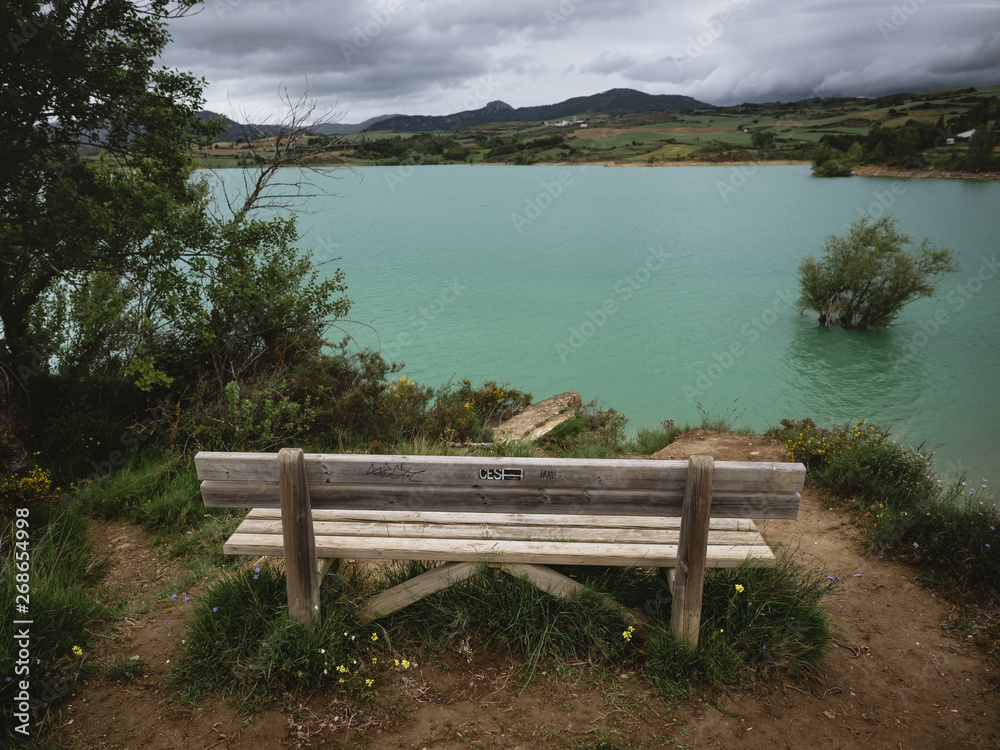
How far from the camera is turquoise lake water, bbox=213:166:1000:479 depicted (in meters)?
14.4

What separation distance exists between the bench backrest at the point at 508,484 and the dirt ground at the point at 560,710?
98 centimetres

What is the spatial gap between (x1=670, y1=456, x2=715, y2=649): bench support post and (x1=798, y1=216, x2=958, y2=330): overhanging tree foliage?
58.4 ft

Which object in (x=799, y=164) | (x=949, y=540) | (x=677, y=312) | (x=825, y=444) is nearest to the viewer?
(x=949, y=540)

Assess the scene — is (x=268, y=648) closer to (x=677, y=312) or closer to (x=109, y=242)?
(x=109, y=242)

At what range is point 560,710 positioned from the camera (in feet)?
9.57

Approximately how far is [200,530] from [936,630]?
5269 millimetres

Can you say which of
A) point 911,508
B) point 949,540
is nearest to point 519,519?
point 949,540

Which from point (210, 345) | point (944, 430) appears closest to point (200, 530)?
point (210, 345)

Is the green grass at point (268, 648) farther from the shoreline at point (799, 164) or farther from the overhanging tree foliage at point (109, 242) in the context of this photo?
the shoreline at point (799, 164)

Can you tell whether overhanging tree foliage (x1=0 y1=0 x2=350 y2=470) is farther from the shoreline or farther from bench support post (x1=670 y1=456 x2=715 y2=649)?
the shoreline

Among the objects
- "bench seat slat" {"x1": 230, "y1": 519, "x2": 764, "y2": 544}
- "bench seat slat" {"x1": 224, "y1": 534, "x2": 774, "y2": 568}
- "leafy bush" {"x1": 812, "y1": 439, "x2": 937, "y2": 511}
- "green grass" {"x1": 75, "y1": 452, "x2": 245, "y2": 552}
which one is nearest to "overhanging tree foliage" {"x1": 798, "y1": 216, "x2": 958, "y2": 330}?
"leafy bush" {"x1": 812, "y1": 439, "x2": 937, "y2": 511}

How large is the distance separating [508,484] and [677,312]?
20382mm

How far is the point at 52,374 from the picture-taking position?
6.77 m

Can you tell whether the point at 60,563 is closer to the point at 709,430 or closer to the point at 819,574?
the point at 819,574
